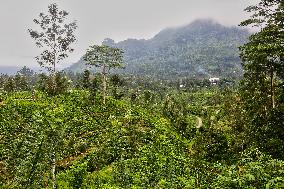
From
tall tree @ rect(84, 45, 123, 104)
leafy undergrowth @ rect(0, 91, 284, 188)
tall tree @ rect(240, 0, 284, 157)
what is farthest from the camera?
tall tree @ rect(84, 45, 123, 104)

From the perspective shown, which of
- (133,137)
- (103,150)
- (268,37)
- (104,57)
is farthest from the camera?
(104,57)

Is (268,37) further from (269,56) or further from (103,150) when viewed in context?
(103,150)

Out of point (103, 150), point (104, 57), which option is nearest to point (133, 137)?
point (103, 150)

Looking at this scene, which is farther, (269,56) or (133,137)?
(133,137)

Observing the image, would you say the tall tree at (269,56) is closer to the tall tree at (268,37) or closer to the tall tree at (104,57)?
the tall tree at (268,37)

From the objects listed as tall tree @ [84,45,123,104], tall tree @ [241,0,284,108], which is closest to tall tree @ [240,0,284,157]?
tall tree @ [241,0,284,108]

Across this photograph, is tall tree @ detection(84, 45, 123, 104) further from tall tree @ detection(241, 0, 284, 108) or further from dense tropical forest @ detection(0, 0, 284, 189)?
tall tree @ detection(241, 0, 284, 108)

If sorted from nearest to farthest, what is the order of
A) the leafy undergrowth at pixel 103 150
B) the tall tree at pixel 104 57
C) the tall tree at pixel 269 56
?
the leafy undergrowth at pixel 103 150
the tall tree at pixel 269 56
the tall tree at pixel 104 57

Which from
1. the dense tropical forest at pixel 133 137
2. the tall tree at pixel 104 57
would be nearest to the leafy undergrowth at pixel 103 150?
the dense tropical forest at pixel 133 137

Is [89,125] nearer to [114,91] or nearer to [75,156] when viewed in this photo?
[75,156]

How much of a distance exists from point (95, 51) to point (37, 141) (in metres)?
34.2

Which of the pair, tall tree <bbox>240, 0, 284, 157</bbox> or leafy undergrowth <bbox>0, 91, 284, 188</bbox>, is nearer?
leafy undergrowth <bbox>0, 91, 284, 188</bbox>

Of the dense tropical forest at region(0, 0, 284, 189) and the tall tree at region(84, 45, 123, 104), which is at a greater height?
the tall tree at region(84, 45, 123, 104)

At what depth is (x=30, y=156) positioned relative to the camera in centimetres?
1289
